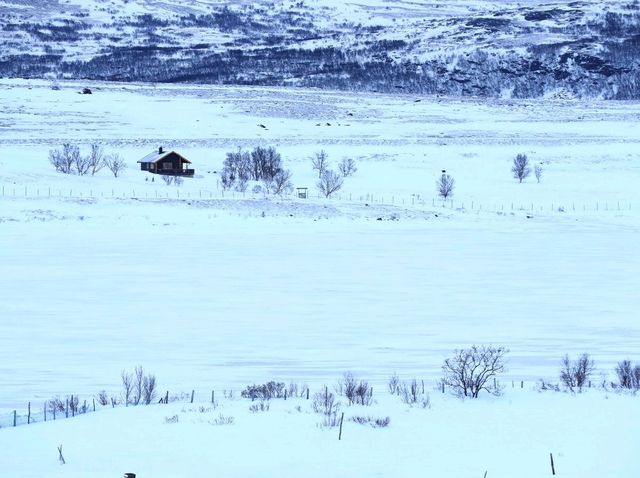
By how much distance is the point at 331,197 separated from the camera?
53.2 m

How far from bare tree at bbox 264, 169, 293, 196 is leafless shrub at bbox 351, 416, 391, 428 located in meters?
38.6

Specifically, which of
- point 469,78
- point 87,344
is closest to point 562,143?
A: point 87,344

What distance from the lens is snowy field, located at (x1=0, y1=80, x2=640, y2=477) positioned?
44.0 feet

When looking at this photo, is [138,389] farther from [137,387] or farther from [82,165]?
[82,165]

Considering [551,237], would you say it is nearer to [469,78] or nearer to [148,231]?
[148,231]

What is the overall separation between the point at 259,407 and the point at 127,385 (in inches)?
103

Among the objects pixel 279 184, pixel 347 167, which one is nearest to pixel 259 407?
pixel 279 184

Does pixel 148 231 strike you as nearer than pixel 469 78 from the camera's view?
Yes

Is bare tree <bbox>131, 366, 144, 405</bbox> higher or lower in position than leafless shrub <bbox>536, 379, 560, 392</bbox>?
lower

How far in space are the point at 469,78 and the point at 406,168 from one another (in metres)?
115

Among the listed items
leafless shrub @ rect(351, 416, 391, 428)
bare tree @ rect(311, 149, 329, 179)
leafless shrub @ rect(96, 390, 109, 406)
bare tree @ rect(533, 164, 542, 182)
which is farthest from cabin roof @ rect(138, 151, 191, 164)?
leafless shrub @ rect(351, 416, 391, 428)

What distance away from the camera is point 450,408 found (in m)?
15.5

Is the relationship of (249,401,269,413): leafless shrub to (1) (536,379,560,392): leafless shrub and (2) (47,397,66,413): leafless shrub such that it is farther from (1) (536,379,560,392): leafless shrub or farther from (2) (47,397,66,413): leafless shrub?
(1) (536,379,560,392): leafless shrub

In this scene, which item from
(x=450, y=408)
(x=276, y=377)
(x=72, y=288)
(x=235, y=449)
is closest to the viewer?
(x=235, y=449)
